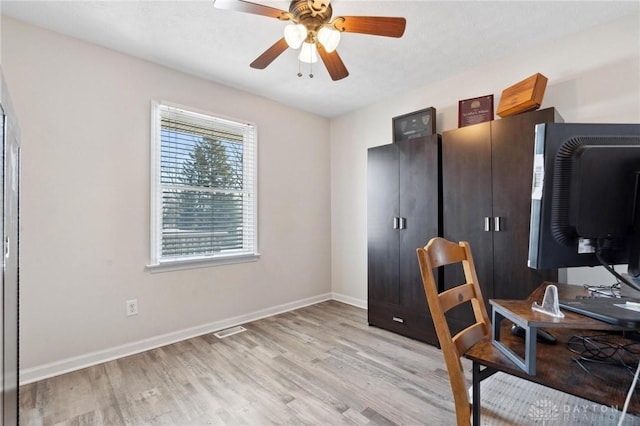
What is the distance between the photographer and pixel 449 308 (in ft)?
3.60

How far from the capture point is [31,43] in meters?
2.20

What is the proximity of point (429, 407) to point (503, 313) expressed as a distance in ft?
4.05

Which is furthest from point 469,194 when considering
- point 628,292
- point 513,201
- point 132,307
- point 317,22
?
point 132,307

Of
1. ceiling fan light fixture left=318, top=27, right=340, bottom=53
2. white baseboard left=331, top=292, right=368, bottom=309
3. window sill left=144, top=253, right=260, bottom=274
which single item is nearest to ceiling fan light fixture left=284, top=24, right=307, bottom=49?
ceiling fan light fixture left=318, top=27, right=340, bottom=53

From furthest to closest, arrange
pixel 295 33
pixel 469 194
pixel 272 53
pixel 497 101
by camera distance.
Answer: pixel 497 101, pixel 469 194, pixel 272 53, pixel 295 33

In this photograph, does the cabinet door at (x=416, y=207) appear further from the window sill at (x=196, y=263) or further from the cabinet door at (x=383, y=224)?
the window sill at (x=196, y=263)

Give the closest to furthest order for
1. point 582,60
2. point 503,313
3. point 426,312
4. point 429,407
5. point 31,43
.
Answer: point 503,313, point 429,407, point 31,43, point 582,60, point 426,312

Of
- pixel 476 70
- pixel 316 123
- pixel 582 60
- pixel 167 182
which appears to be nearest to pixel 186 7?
pixel 167 182

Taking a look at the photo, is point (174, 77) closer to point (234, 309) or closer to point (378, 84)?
point (378, 84)

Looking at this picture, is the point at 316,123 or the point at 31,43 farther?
the point at 316,123

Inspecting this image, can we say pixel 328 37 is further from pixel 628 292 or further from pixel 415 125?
pixel 628 292

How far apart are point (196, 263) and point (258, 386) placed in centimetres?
142

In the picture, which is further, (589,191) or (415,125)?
(415,125)

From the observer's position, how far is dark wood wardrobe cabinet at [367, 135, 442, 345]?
280 centimetres
